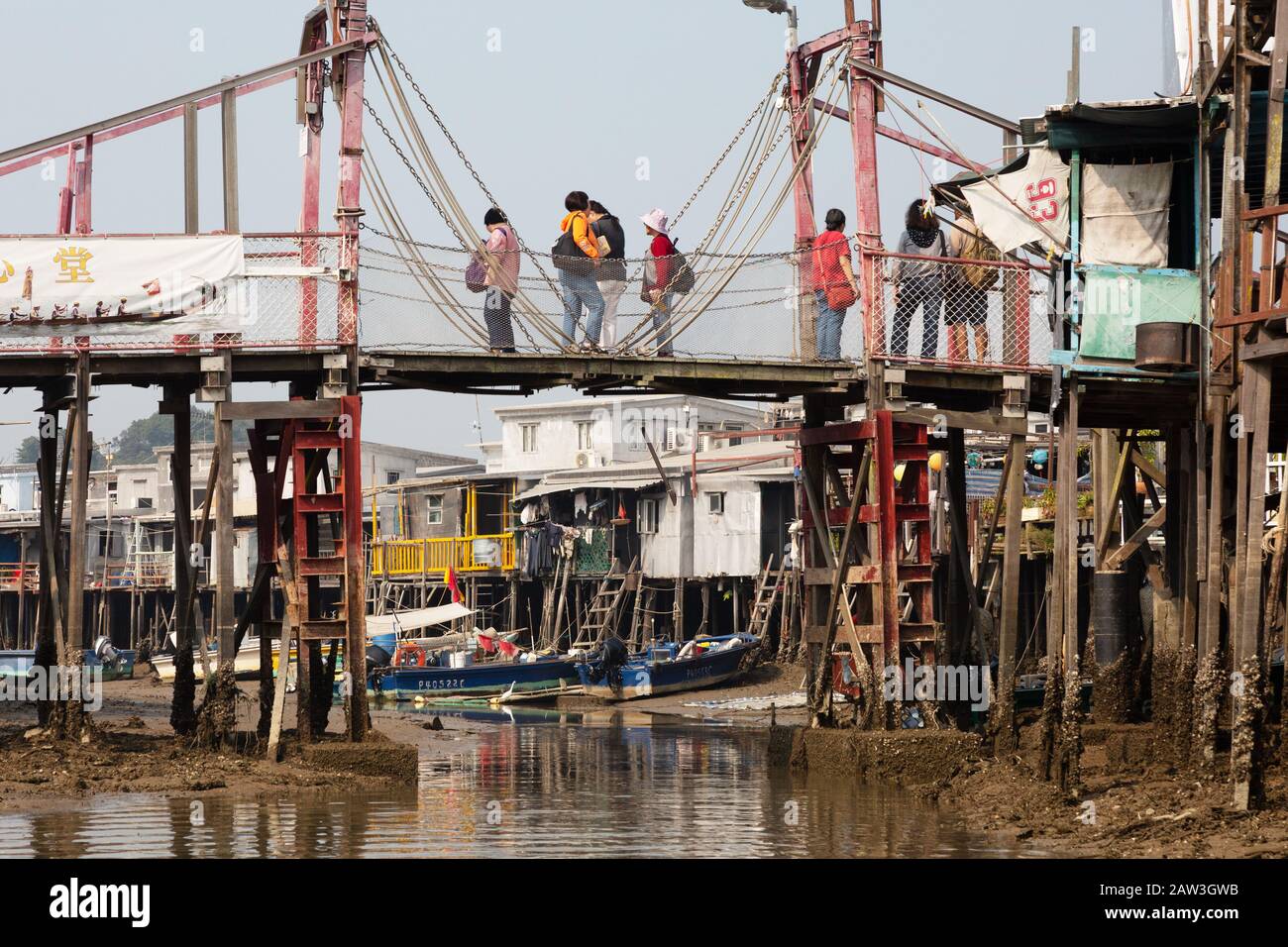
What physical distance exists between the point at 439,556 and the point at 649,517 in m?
7.91

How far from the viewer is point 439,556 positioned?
60.4m

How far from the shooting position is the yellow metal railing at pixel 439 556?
5856cm

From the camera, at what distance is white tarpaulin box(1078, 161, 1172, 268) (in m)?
24.4

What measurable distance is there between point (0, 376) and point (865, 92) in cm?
1176

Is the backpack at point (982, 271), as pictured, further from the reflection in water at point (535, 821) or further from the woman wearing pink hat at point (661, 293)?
the reflection in water at point (535, 821)

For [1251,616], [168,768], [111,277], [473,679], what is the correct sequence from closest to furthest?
[1251,616] → [168,768] → [111,277] → [473,679]

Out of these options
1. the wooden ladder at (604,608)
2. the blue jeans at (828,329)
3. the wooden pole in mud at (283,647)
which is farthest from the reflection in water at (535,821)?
the wooden ladder at (604,608)

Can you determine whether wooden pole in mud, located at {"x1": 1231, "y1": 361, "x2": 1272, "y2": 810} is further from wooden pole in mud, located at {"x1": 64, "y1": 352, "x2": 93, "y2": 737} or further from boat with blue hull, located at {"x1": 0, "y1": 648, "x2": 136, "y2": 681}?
boat with blue hull, located at {"x1": 0, "y1": 648, "x2": 136, "y2": 681}

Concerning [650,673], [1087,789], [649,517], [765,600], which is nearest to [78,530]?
[1087,789]

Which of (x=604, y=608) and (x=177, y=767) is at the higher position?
(x=604, y=608)

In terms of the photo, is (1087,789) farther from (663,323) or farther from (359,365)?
(359,365)

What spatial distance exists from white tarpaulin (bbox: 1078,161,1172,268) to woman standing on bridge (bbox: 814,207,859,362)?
3.08 m

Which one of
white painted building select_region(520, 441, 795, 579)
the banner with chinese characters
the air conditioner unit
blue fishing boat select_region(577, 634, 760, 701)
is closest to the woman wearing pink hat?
the banner with chinese characters
